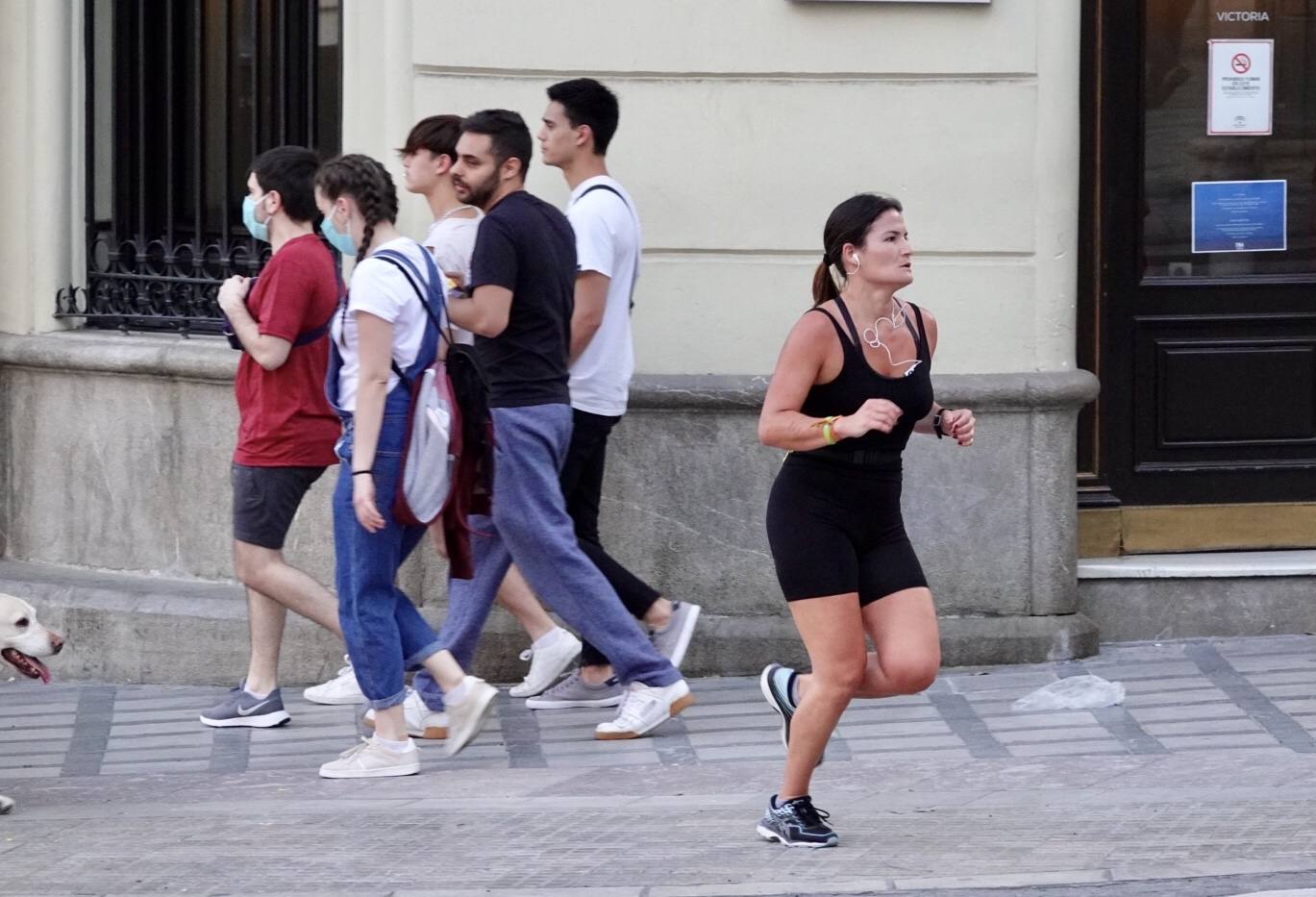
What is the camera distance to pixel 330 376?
6402 millimetres

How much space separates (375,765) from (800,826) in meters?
1.52

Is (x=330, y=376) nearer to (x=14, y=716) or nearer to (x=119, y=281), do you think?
(x=14, y=716)

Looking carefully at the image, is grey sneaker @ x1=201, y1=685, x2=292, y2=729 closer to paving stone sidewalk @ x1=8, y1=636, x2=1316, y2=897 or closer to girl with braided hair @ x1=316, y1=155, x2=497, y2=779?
paving stone sidewalk @ x1=8, y1=636, x2=1316, y2=897

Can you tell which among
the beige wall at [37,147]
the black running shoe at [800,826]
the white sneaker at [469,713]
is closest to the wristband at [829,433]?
the black running shoe at [800,826]

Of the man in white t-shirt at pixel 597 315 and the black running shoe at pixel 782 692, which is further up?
the man in white t-shirt at pixel 597 315

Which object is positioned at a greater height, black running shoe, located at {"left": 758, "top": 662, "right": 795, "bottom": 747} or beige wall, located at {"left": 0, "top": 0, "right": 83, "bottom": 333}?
beige wall, located at {"left": 0, "top": 0, "right": 83, "bottom": 333}

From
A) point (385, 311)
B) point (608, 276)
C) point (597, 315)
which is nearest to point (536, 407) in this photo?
point (597, 315)

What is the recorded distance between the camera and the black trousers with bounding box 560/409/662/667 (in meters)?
7.18

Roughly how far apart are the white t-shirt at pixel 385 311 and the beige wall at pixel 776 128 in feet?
4.69

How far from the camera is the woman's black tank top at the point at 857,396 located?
215 inches

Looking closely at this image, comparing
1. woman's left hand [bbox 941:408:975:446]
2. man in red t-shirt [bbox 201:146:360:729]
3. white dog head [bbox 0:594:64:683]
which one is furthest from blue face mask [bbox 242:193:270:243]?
woman's left hand [bbox 941:408:975:446]

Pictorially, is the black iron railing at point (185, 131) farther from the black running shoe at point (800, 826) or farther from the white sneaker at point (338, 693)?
the black running shoe at point (800, 826)

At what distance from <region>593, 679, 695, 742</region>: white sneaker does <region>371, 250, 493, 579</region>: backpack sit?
→ 707 millimetres

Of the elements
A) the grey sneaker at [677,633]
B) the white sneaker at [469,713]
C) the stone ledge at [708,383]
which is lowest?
the white sneaker at [469,713]
